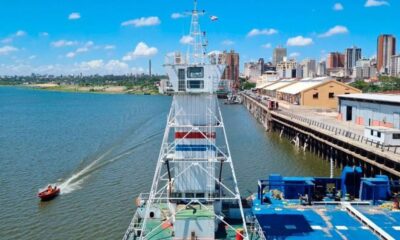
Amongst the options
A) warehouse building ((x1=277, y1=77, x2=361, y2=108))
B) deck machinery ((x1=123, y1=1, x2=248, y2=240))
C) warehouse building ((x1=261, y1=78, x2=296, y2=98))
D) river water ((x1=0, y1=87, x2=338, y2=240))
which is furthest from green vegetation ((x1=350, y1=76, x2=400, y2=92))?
deck machinery ((x1=123, y1=1, x2=248, y2=240))

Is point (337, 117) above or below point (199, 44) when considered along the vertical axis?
below

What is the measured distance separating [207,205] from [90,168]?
942 inches

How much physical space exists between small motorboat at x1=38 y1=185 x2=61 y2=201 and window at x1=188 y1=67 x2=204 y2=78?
16.7 m

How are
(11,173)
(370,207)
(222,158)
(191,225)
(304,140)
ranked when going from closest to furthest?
(191,225) → (222,158) → (370,207) → (11,173) → (304,140)

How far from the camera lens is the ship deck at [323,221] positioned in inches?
780

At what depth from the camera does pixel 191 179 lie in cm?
2158

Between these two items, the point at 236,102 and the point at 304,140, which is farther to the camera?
the point at 236,102

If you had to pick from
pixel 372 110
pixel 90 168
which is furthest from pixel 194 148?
pixel 372 110

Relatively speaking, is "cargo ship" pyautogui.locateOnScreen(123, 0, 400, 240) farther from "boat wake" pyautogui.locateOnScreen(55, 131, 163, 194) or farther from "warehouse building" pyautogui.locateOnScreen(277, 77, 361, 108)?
"warehouse building" pyautogui.locateOnScreen(277, 77, 361, 108)

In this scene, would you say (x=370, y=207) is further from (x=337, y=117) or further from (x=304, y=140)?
(x=337, y=117)

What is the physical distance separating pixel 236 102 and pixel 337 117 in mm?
84548

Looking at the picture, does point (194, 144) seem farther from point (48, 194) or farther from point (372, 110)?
point (372, 110)

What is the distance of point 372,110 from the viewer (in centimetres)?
4969

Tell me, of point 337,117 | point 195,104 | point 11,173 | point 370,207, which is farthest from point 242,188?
point 337,117
